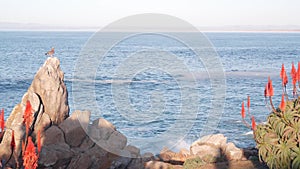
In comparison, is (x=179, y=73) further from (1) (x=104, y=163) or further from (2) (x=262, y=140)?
(2) (x=262, y=140)

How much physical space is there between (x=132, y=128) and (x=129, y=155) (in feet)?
38.1

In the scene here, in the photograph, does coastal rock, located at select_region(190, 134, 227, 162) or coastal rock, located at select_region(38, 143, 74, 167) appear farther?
coastal rock, located at select_region(38, 143, 74, 167)

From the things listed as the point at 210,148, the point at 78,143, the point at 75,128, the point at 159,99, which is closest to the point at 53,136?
the point at 75,128

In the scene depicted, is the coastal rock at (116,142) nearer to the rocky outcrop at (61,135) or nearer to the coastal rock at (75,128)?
the rocky outcrop at (61,135)

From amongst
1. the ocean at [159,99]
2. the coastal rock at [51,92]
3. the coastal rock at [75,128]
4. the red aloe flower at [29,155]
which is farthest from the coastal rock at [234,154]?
the red aloe flower at [29,155]

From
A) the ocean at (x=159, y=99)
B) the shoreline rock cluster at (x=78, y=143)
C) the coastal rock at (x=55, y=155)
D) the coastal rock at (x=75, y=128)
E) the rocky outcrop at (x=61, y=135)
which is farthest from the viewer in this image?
the ocean at (x=159, y=99)

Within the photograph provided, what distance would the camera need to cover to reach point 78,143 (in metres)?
20.2

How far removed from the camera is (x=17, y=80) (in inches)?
2132

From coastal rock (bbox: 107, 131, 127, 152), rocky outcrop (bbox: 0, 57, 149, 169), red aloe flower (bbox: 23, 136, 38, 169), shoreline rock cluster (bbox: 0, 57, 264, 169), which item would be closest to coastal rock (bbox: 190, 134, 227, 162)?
shoreline rock cluster (bbox: 0, 57, 264, 169)

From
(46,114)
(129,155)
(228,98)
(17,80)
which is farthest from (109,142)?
(17,80)

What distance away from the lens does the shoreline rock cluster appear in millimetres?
17016

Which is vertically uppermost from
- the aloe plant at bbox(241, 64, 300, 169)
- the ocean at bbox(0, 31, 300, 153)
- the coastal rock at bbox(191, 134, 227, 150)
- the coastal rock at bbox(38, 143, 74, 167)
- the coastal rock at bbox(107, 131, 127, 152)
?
the aloe plant at bbox(241, 64, 300, 169)

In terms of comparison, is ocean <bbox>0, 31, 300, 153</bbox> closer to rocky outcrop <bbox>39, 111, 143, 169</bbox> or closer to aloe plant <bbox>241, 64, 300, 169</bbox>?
rocky outcrop <bbox>39, 111, 143, 169</bbox>

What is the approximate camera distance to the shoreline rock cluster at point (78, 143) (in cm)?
1702
